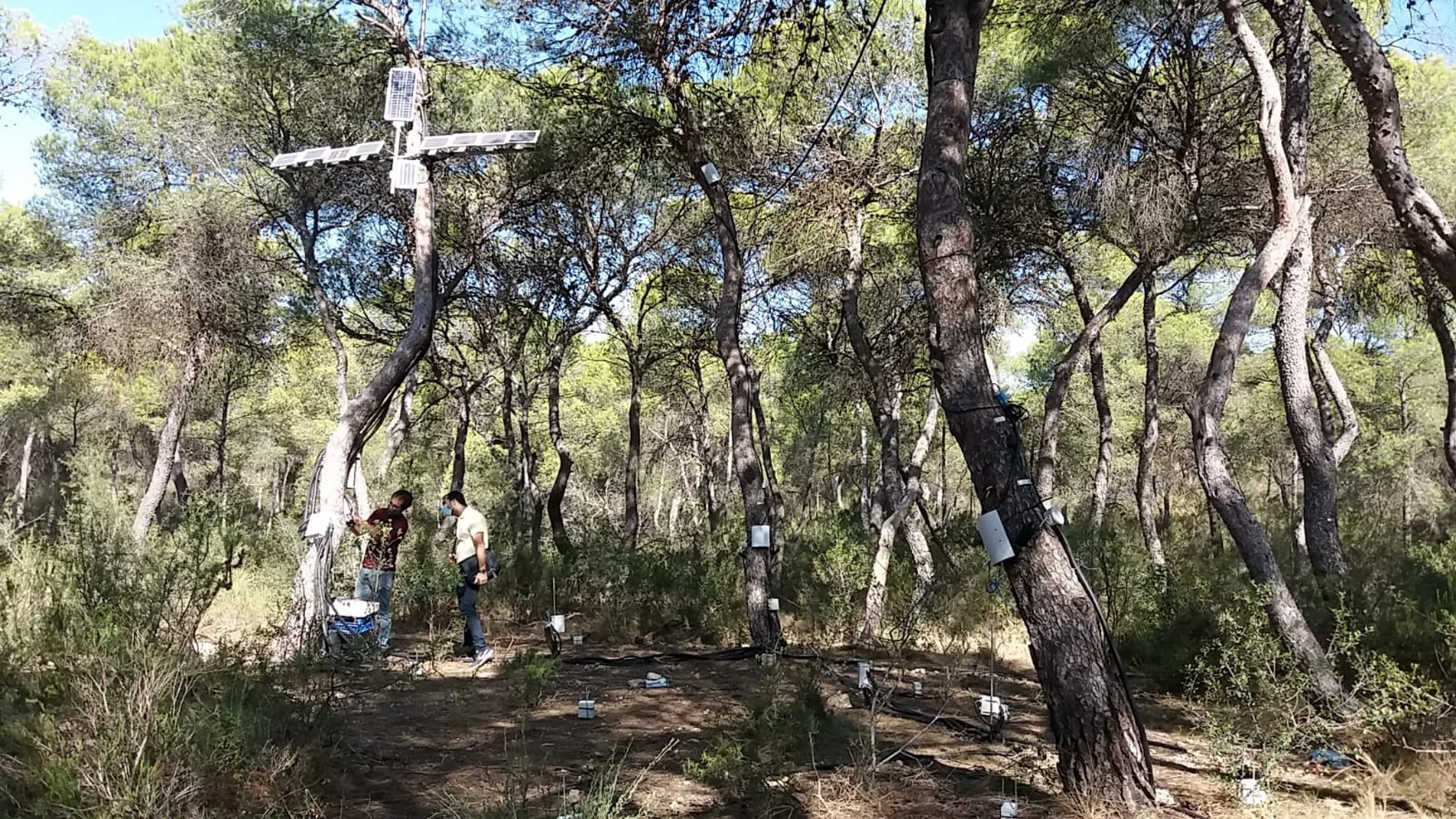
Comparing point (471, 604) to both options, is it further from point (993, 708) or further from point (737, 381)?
point (993, 708)

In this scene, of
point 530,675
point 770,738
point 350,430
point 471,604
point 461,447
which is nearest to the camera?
point 770,738

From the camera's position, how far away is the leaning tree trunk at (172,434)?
40.4 feet

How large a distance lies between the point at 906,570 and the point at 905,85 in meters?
5.97

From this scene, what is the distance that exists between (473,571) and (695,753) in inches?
137

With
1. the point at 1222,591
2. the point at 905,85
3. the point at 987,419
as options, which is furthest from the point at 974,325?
the point at 905,85

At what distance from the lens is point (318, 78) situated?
37.8 ft

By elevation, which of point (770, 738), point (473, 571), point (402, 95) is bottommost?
point (770, 738)

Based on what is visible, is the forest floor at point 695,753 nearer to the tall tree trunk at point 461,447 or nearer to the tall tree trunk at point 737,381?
the tall tree trunk at point 737,381

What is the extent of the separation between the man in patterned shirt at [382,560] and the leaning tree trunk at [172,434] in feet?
21.9

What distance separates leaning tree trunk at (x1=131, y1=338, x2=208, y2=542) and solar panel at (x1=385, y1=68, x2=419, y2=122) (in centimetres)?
748

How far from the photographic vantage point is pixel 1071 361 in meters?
9.65

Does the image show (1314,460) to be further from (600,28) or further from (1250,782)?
(600,28)

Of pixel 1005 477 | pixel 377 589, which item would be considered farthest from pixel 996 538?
pixel 377 589

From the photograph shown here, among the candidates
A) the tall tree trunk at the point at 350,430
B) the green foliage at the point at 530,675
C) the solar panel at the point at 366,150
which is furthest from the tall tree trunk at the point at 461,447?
the green foliage at the point at 530,675
